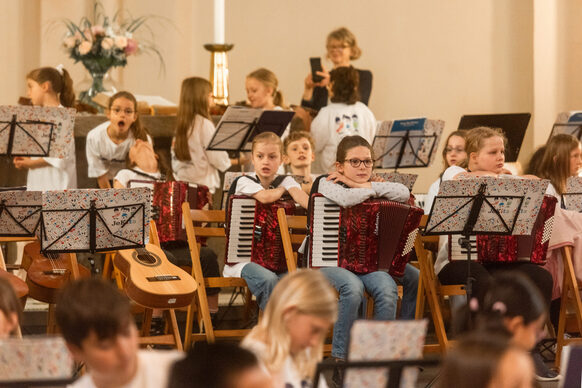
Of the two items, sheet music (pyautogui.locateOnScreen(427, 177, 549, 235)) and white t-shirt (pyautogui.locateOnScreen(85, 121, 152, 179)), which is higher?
white t-shirt (pyautogui.locateOnScreen(85, 121, 152, 179))

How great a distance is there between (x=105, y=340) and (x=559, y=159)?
4.11 meters

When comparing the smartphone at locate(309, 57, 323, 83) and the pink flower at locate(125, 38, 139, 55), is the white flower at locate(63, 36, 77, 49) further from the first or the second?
the smartphone at locate(309, 57, 323, 83)

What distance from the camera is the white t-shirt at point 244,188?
5624 mm

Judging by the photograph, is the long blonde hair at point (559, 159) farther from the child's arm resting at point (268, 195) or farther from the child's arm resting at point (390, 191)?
the child's arm resting at point (268, 195)

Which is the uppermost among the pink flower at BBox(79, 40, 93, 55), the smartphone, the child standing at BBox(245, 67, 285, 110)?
the pink flower at BBox(79, 40, 93, 55)

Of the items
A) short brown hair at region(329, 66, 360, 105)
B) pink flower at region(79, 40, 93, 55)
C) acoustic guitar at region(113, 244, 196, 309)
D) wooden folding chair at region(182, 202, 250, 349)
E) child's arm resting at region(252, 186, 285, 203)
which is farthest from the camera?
pink flower at region(79, 40, 93, 55)

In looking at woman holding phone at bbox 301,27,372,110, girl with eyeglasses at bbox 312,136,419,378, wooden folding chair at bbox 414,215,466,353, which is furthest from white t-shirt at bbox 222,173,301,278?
woman holding phone at bbox 301,27,372,110

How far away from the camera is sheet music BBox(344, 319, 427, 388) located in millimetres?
2943

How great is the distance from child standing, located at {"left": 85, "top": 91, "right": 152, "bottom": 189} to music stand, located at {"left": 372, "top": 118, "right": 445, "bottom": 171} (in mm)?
1703

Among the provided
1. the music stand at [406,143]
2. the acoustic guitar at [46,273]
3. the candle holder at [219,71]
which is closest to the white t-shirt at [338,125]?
the music stand at [406,143]

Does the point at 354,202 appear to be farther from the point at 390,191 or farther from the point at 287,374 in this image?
the point at 287,374

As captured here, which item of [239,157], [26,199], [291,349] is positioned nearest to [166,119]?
[239,157]

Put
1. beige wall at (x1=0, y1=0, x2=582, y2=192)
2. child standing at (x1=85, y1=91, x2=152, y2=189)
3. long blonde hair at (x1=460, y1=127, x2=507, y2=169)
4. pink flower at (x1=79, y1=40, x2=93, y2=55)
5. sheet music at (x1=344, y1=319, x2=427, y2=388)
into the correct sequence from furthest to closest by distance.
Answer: beige wall at (x1=0, y1=0, x2=582, y2=192) < pink flower at (x1=79, y1=40, x2=93, y2=55) < child standing at (x1=85, y1=91, x2=152, y2=189) < long blonde hair at (x1=460, y1=127, x2=507, y2=169) < sheet music at (x1=344, y1=319, x2=427, y2=388)

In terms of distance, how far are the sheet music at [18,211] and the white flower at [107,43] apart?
302 cm
